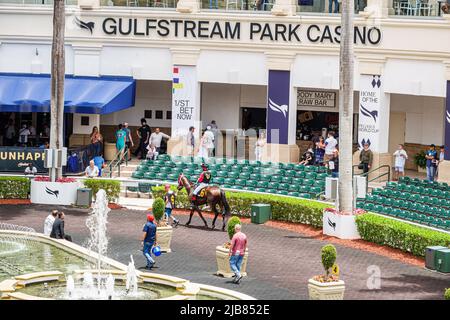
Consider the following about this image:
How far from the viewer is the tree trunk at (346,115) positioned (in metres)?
41.9

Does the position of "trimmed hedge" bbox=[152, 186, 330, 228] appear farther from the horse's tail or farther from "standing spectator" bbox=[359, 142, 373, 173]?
"standing spectator" bbox=[359, 142, 373, 173]

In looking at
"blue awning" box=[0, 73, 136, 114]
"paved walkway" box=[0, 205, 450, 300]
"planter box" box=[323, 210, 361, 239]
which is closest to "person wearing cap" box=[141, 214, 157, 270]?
"paved walkway" box=[0, 205, 450, 300]

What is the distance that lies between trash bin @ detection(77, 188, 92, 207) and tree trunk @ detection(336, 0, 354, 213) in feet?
33.8

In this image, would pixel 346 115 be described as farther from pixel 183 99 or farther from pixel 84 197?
pixel 183 99

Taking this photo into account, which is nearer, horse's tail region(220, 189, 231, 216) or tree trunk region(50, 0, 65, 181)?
horse's tail region(220, 189, 231, 216)

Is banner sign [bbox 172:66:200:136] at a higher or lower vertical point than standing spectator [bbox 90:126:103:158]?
higher

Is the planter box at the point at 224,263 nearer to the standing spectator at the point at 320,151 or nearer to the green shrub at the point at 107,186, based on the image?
the green shrub at the point at 107,186

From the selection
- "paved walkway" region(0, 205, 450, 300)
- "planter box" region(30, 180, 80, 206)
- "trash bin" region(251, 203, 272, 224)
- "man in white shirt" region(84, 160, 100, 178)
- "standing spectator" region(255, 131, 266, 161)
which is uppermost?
"standing spectator" region(255, 131, 266, 161)

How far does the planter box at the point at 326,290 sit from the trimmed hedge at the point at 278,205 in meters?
12.2

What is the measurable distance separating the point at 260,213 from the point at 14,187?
34.6 feet

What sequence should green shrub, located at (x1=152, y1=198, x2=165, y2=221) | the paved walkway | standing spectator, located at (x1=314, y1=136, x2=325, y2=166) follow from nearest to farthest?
the paved walkway → green shrub, located at (x1=152, y1=198, x2=165, y2=221) → standing spectator, located at (x1=314, y1=136, x2=325, y2=166)

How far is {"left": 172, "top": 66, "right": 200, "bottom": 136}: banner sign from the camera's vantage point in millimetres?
55375

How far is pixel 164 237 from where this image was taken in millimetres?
38094
